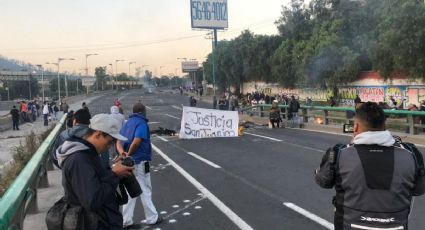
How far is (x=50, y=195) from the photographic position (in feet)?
27.8

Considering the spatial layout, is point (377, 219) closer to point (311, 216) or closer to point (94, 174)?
point (94, 174)

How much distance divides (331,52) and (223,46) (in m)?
37.2

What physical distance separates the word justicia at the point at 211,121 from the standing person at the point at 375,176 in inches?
666

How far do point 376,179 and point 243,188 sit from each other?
20.9ft

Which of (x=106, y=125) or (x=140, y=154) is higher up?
(x=106, y=125)

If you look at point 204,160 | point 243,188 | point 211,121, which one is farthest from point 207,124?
point 243,188

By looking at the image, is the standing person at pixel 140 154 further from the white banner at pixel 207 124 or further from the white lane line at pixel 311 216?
the white banner at pixel 207 124

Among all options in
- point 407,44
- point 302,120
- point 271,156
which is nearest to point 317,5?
point 407,44

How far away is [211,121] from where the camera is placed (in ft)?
66.8

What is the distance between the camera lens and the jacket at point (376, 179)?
3.17 meters

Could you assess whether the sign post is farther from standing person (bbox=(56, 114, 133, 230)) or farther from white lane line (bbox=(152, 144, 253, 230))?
standing person (bbox=(56, 114, 133, 230))

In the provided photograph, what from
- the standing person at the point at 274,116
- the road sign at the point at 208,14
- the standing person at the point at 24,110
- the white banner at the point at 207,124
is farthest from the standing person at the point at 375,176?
the road sign at the point at 208,14

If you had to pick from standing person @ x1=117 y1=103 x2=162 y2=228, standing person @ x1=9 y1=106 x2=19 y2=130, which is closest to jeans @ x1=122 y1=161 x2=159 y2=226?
standing person @ x1=117 y1=103 x2=162 y2=228

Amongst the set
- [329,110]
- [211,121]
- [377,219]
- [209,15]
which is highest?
[209,15]
